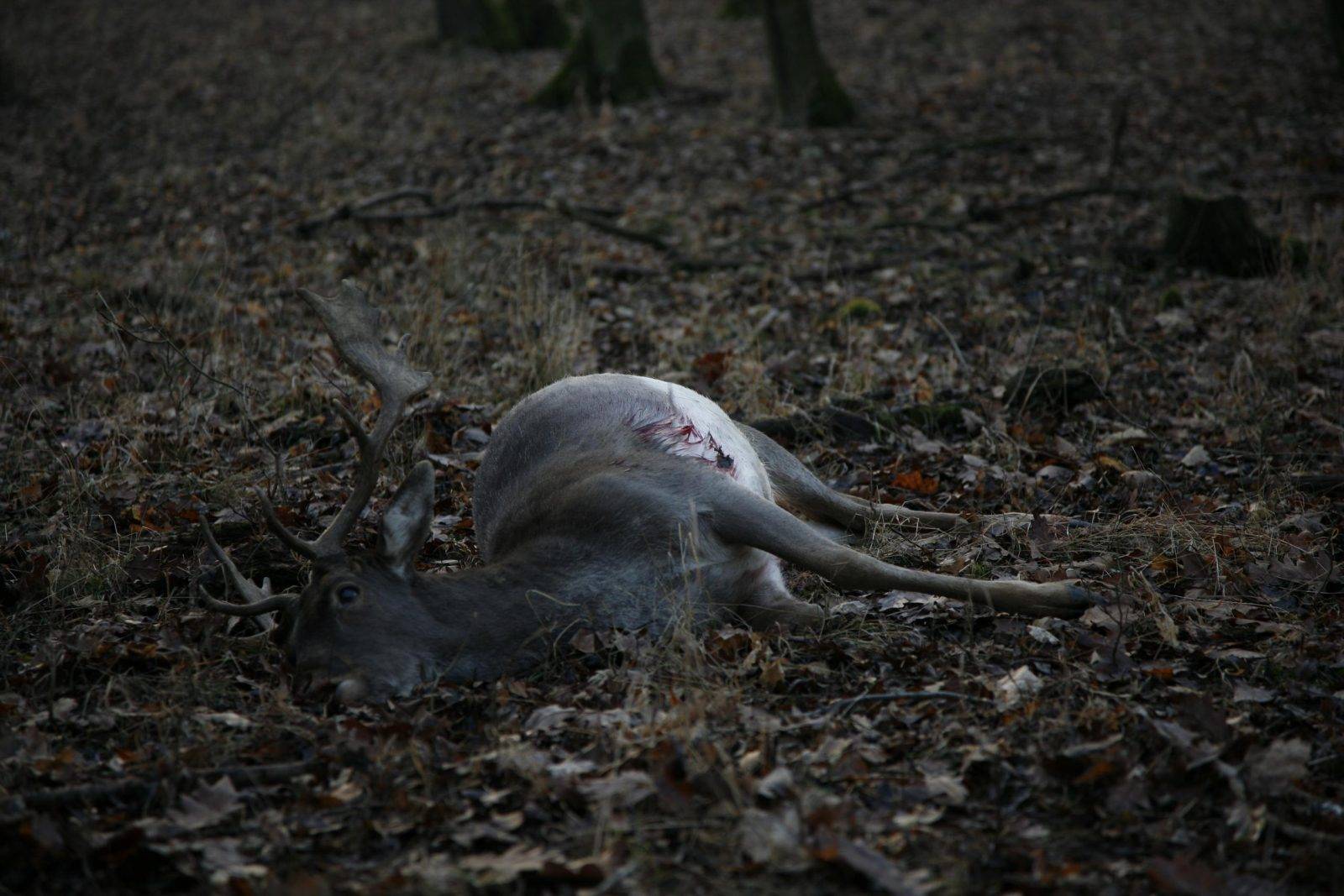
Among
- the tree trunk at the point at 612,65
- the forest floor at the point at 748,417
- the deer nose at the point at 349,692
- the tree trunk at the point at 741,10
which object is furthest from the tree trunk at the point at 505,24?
the deer nose at the point at 349,692

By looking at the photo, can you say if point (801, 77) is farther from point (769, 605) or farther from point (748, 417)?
point (769, 605)

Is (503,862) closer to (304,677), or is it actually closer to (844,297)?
(304,677)

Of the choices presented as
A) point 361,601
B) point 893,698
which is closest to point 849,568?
point 893,698

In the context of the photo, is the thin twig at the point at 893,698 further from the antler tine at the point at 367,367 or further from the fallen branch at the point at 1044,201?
the fallen branch at the point at 1044,201

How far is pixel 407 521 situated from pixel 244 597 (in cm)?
85

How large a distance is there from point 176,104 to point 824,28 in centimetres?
1146

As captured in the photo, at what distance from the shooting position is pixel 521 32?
2098 cm

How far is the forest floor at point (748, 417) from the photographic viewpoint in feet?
11.2

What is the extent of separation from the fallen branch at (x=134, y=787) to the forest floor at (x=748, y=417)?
0.06 ft

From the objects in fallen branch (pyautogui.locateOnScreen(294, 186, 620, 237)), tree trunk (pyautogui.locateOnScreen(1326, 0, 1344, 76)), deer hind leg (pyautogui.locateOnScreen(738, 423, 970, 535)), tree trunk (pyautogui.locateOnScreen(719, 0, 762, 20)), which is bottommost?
deer hind leg (pyautogui.locateOnScreen(738, 423, 970, 535))

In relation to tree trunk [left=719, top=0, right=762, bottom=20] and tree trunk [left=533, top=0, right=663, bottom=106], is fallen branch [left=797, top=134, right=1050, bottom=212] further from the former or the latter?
tree trunk [left=719, top=0, right=762, bottom=20]

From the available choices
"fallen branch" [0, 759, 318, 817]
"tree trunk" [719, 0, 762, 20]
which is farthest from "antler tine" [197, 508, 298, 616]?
"tree trunk" [719, 0, 762, 20]

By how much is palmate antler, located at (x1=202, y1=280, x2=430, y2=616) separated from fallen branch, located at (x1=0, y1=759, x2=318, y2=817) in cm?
75

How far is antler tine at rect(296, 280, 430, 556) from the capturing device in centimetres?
478
